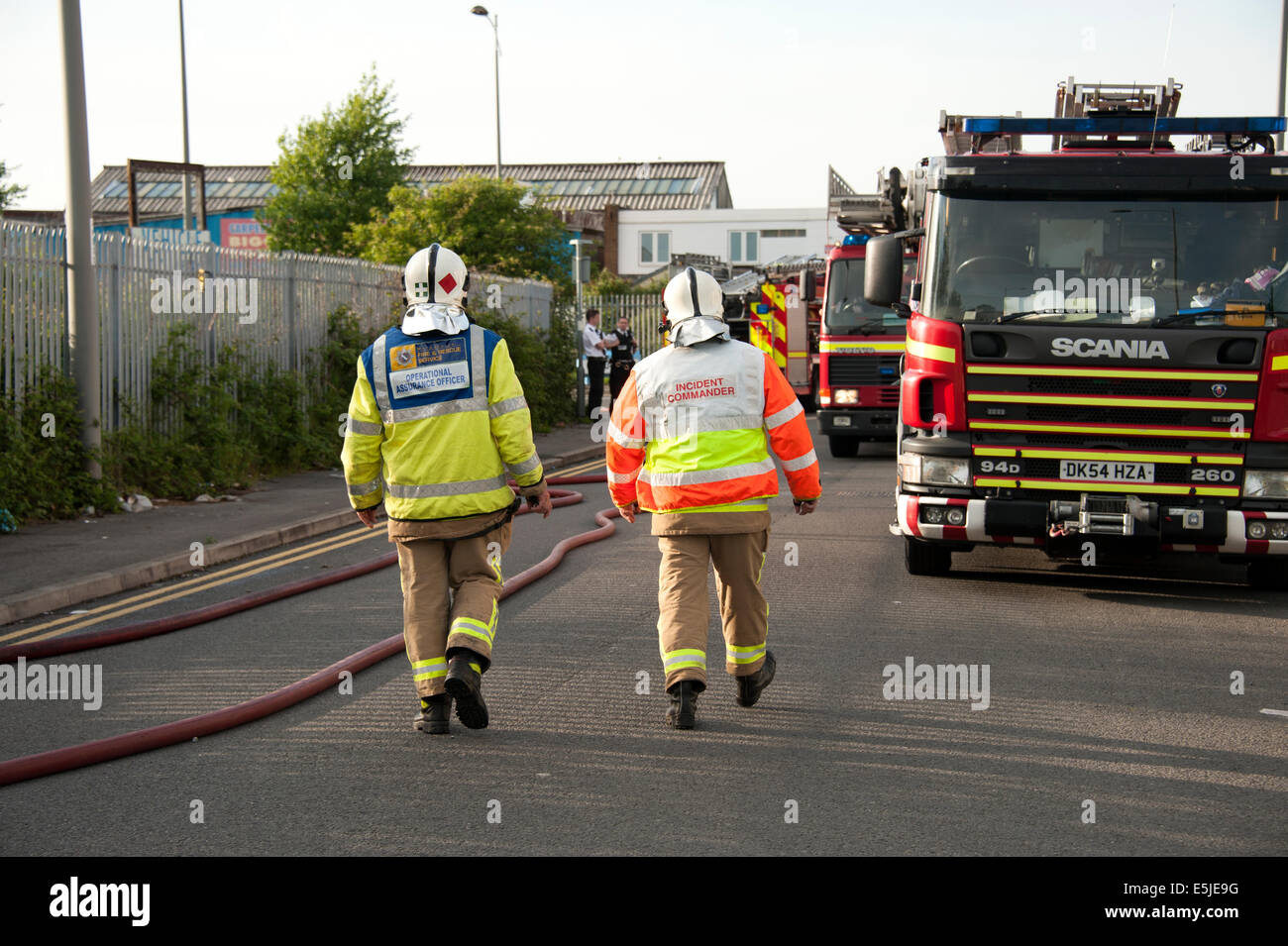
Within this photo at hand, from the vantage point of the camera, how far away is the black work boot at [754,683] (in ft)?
19.9

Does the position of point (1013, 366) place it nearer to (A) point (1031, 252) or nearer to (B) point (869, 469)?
(A) point (1031, 252)

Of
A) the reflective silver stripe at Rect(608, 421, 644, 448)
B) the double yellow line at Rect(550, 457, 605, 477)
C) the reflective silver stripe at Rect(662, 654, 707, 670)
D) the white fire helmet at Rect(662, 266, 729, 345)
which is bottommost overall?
the double yellow line at Rect(550, 457, 605, 477)

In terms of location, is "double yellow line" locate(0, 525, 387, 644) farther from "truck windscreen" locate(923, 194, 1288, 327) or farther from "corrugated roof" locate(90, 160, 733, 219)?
"corrugated roof" locate(90, 160, 733, 219)

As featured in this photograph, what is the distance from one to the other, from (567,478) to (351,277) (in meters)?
4.78

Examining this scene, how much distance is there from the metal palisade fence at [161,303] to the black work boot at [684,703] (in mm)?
6138

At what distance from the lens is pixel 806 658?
7055mm

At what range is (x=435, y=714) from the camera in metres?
5.77

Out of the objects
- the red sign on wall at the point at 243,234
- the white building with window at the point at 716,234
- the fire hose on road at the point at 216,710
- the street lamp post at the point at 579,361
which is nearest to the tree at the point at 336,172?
the red sign on wall at the point at 243,234

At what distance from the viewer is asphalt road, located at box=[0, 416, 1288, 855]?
4500 millimetres

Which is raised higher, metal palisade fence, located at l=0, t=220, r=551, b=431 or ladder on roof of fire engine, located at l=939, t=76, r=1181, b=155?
ladder on roof of fire engine, located at l=939, t=76, r=1181, b=155

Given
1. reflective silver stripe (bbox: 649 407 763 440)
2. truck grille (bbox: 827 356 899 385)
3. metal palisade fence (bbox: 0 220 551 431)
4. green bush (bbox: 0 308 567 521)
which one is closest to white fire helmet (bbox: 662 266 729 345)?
reflective silver stripe (bbox: 649 407 763 440)

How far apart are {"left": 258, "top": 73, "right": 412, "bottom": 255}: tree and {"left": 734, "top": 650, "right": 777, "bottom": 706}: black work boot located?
38.2 meters

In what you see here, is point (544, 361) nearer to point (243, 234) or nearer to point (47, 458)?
point (47, 458)
